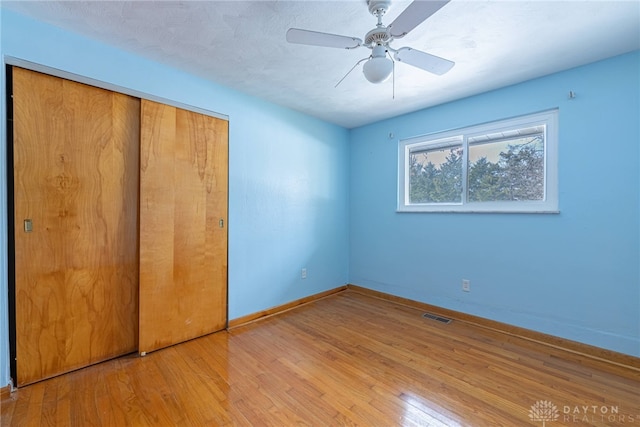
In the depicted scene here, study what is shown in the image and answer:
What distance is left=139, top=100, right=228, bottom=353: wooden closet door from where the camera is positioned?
7.15ft

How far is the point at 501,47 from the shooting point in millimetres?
1968

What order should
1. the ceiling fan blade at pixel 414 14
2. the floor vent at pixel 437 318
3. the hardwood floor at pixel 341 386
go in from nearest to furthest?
the ceiling fan blade at pixel 414 14 < the hardwood floor at pixel 341 386 < the floor vent at pixel 437 318

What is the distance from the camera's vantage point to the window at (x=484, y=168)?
2465mm

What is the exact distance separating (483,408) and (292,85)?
114 inches

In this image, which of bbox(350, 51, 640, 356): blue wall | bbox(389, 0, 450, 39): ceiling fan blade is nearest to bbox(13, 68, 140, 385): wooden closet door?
bbox(389, 0, 450, 39): ceiling fan blade

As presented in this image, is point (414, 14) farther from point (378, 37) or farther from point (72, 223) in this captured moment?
point (72, 223)

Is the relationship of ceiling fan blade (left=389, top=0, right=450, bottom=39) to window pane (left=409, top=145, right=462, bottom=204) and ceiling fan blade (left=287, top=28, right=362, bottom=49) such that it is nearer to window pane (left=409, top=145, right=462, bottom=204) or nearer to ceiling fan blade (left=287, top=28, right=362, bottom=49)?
ceiling fan blade (left=287, top=28, right=362, bottom=49)

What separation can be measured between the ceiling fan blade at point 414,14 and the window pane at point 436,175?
2.03m

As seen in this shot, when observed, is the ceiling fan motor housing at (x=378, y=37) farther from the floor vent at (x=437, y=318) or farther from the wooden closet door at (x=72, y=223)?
the floor vent at (x=437, y=318)

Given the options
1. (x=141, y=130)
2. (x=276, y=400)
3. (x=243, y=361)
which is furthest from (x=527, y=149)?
(x=141, y=130)

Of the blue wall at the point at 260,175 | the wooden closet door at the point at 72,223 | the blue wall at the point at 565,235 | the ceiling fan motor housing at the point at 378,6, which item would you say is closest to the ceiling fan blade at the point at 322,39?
the ceiling fan motor housing at the point at 378,6

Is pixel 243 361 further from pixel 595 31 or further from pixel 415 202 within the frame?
pixel 595 31

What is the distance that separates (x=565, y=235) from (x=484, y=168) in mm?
929

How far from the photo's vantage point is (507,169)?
2.68 metres
